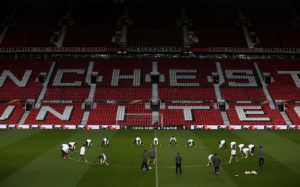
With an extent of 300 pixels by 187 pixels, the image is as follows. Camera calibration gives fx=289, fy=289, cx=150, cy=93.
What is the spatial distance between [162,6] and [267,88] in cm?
3194

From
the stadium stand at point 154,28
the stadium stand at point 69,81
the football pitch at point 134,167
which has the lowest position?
the football pitch at point 134,167

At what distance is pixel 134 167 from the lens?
21766 mm

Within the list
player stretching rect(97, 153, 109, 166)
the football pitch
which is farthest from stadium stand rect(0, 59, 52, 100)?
player stretching rect(97, 153, 109, 166)

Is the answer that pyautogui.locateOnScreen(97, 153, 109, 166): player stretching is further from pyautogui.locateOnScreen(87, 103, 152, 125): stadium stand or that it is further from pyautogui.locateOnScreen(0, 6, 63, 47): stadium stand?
pyautogui.locateOnScreen(0, 6, 63, 47): stadium stand

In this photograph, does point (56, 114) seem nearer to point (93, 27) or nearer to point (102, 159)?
point (93, 27)

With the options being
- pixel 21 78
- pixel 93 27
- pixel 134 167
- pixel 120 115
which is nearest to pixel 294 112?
pixel 120 115

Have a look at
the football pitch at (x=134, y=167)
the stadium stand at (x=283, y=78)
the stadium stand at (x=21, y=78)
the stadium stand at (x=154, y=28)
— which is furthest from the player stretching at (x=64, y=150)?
the stadium stand at (x=283, y=78)

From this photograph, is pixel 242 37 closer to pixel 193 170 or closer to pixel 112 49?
pixel 112 49

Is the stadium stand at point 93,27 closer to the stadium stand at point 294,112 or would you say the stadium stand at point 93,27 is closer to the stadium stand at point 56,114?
the stadium stand at point 56,114

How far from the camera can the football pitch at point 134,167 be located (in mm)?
18312

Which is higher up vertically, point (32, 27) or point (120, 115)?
point (32, 27)

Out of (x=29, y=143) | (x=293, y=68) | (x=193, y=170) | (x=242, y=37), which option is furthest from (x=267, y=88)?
(x=29, y=143)

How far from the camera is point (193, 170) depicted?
21.0 metres

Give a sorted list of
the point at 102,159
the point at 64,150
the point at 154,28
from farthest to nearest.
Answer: the point at 154,28 → the point at 64,150 → the point at 102,159
